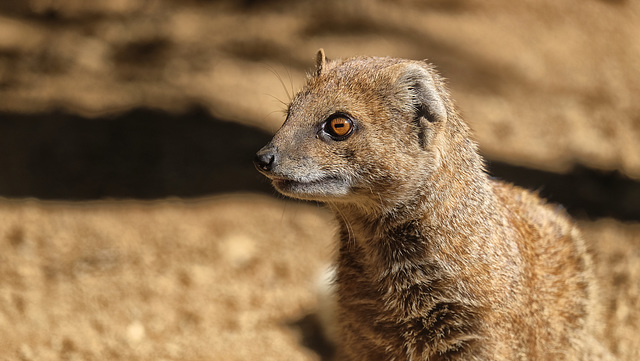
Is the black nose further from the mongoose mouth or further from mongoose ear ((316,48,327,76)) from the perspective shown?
mongoose ear ((316,48,327,76))

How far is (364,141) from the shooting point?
2.77 metres

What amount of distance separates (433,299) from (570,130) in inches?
152

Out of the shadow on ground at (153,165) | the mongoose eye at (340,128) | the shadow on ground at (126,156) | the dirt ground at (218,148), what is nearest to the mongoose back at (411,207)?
the mongoose eye at (340,128)

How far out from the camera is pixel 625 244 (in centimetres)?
491

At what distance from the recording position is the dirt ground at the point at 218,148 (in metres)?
4.32

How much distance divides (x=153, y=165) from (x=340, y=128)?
10.0ft

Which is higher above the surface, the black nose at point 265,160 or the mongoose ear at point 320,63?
the mongoose ear at point 320,63

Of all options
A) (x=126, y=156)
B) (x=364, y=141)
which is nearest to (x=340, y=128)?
(x=364, y=141)

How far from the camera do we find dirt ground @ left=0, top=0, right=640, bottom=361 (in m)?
4.32

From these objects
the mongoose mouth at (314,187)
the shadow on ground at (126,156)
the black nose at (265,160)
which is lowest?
the shadow on ground at (126,156)

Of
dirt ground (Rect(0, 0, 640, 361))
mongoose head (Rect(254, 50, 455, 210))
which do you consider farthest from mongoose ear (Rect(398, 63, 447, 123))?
dirt ground (Rect(0, 0, 640, 361))

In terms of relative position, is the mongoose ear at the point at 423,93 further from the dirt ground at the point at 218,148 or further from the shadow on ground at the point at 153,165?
the shadow on ground at the point at 153,165

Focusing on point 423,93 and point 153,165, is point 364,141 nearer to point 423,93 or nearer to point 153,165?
point 423,93

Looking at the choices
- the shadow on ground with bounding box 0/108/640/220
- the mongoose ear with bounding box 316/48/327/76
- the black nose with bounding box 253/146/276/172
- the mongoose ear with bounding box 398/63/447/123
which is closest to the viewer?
the black nose with bounding box 253/146/276/172
